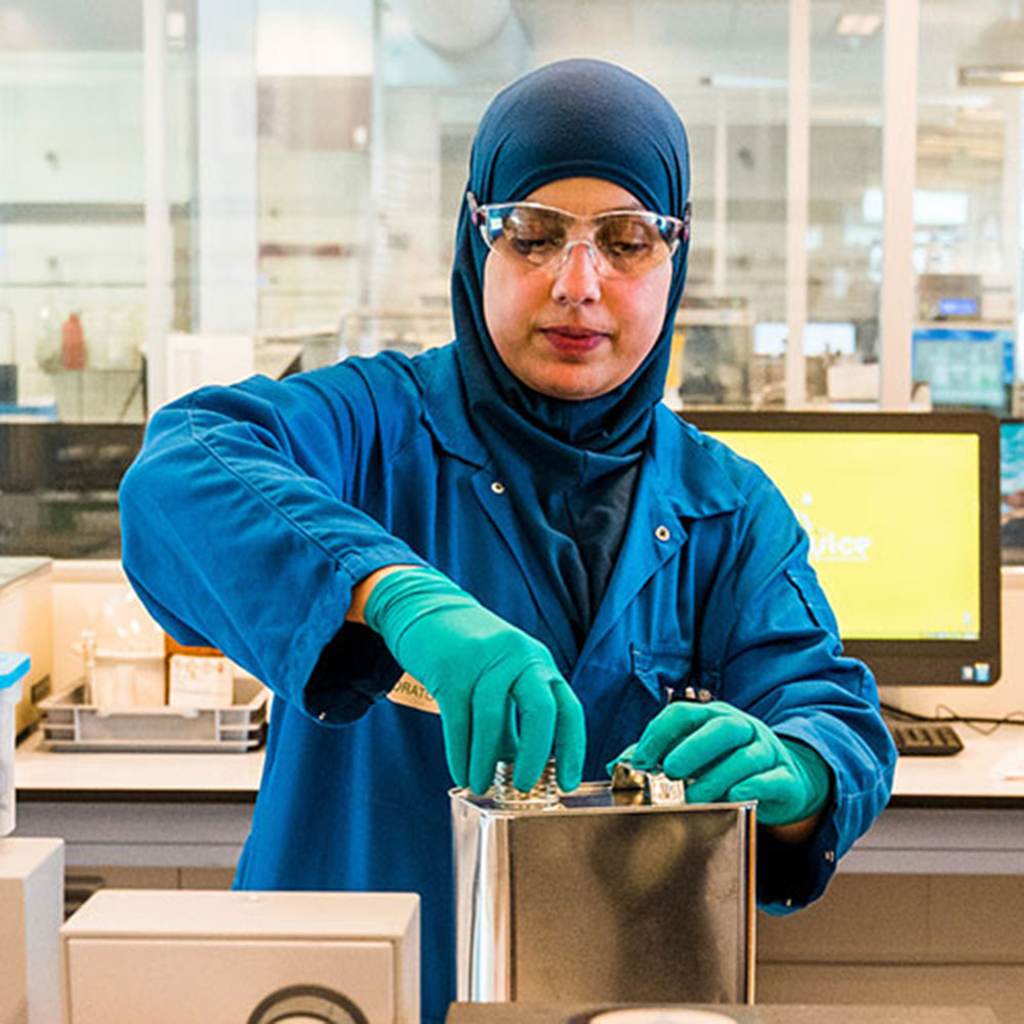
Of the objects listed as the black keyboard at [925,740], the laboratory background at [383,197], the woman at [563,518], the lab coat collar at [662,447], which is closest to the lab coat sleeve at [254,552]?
the woman at [563,518]

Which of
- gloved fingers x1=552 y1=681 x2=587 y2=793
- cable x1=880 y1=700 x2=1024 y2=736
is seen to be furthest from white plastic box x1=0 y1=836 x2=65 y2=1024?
cable x1=880 y1=700 x2=1024 y2=736

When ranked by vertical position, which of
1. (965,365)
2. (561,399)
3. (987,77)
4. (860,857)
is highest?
(987,77)

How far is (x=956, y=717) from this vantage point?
116 inches

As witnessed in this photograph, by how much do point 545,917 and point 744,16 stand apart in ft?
16.0

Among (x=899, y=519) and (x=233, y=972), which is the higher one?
(x=899, y=519)

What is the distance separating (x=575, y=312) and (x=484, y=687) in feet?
1.53

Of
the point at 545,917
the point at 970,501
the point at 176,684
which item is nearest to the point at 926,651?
the point at 970,501

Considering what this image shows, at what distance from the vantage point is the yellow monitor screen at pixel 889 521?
2785mm

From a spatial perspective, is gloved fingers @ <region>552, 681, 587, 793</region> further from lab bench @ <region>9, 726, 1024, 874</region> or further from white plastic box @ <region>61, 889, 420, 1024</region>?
lab bench @ <region>9, 726, 1024, 874</region>

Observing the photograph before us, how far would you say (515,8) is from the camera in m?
5.30

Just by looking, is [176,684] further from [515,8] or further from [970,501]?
[515,8]

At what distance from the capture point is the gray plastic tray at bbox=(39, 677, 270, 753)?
2629mm

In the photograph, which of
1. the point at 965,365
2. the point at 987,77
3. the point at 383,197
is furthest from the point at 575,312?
the point at 987,77

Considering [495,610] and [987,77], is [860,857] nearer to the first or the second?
[495,610]
